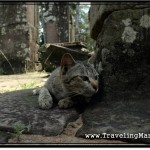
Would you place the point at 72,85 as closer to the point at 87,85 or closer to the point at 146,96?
the point at 87,85

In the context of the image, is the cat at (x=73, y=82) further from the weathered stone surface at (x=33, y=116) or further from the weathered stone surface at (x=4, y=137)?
the weathered stone surface at (x=4, y=137)

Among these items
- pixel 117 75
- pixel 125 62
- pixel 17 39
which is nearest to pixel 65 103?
pixel 117 75

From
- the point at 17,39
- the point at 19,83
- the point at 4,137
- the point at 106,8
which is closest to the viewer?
the point at 4,137

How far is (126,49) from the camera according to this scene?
2711 mm

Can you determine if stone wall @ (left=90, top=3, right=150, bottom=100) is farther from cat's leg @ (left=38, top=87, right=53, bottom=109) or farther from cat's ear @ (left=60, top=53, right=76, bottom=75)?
cat's leg @ (left=38, top=87, right=53, bottom=109)

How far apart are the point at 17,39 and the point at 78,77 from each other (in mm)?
4984

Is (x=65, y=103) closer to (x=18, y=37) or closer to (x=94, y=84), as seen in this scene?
(x=94, y=84)

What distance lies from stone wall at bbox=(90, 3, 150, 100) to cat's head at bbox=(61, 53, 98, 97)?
0.50 feet

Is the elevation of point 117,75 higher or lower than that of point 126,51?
lower

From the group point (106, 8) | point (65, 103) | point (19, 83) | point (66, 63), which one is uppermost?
point (106, 8)

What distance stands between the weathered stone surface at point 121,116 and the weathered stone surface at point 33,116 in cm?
14

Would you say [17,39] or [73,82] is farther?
[17,39]

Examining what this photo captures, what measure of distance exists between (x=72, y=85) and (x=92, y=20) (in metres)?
0.77

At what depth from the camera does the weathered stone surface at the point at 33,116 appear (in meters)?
2.29
